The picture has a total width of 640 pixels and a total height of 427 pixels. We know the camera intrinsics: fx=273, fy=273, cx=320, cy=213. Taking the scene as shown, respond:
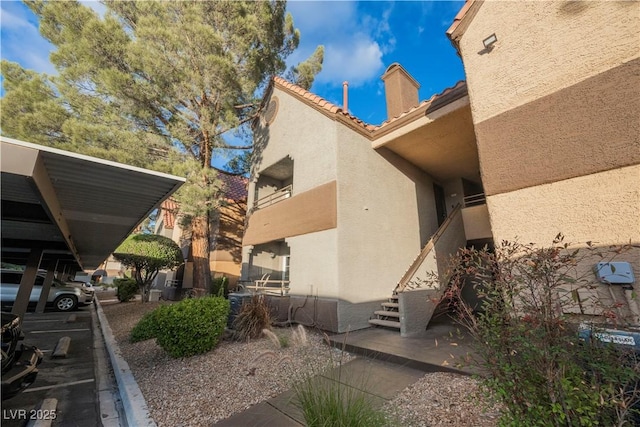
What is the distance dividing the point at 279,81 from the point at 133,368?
11.1 m

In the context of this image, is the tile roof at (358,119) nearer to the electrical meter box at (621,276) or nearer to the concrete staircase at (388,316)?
the electrical meter box at (621,276)

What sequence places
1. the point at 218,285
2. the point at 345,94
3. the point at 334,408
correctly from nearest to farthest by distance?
the point at 334,408 < the point at 345,94 < the point at 218,285

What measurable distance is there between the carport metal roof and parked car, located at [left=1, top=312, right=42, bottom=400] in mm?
1741

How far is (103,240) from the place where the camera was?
Result: 9.45 metres

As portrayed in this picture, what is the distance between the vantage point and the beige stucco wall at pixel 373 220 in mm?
8312

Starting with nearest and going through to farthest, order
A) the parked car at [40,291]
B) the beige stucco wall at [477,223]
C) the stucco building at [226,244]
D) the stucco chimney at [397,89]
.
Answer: the beige stucco wall at [477,223]
the stucco chimney at [397,89]
the parked car at [40,291]
the stucco building at [226,244]

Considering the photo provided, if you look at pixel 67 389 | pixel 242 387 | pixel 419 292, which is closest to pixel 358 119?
pixel 419 292

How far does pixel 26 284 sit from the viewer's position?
6801 mm

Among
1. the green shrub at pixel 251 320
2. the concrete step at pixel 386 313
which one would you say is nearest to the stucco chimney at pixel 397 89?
the concrete step at pixel 386 313

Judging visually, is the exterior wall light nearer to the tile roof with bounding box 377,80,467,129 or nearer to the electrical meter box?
the tile roof with bounding box 377,80,467,129

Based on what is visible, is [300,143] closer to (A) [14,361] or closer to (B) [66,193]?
(B) [66,193]

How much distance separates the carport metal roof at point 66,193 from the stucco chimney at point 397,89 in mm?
9244

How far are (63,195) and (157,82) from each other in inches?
301

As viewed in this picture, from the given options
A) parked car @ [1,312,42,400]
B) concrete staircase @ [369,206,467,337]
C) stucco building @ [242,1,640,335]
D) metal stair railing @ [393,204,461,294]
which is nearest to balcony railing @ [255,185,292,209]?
stucco building @ [242,1,640,335]
